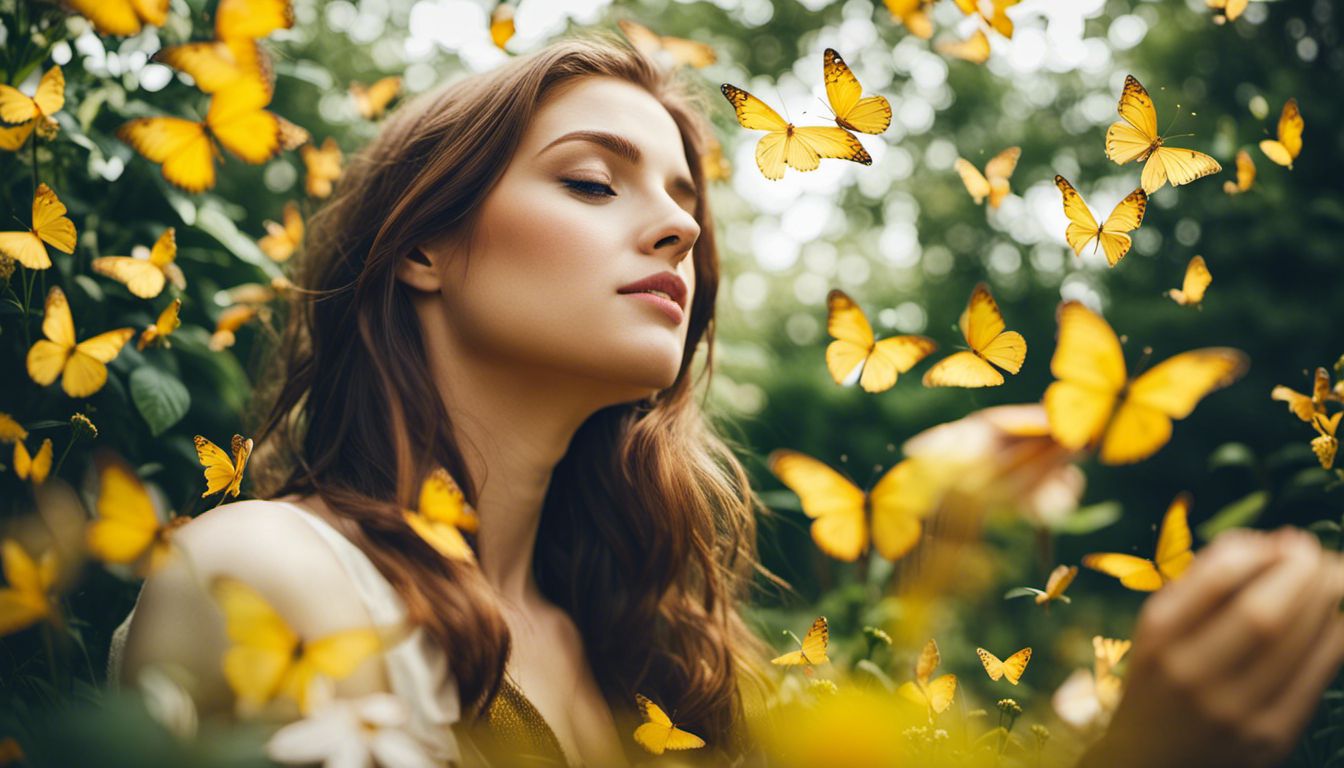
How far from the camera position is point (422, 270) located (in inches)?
65.9

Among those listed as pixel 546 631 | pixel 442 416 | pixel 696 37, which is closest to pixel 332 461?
pixel 442 416

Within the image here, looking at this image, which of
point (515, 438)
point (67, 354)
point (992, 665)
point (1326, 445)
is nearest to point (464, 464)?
point (515, 438)

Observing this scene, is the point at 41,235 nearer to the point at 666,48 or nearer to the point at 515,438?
the point at 515,438

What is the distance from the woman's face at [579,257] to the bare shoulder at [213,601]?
499 millimetres

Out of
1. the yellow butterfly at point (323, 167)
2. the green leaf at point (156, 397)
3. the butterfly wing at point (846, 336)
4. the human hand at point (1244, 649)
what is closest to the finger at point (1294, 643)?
the human hand at point (1244, 649)

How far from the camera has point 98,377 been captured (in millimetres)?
1220

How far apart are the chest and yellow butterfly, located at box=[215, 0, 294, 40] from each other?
3.37 feet

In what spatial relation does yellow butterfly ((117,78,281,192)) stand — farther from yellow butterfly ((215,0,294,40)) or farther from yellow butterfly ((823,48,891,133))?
yellow butterfly ((823,48,891,133))

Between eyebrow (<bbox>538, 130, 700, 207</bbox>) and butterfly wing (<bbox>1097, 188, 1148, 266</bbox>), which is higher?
butterfly wing (<bbox>1097, 188, 1148, 266</bbox>)

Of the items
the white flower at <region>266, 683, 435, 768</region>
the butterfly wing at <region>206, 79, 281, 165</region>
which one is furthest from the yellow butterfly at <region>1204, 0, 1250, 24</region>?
the white flower at <region>266, 683, 435, 768</region>

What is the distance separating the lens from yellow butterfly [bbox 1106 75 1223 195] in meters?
1.22


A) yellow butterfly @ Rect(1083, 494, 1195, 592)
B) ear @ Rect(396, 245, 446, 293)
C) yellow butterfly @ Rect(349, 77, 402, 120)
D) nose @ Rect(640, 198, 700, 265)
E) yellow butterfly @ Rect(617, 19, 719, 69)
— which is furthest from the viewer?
yellow butterfly @ Rect(349, 77, 402, 120)

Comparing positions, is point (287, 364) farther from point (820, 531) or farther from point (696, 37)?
point (696, 37)

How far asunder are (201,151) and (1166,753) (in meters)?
1.33
